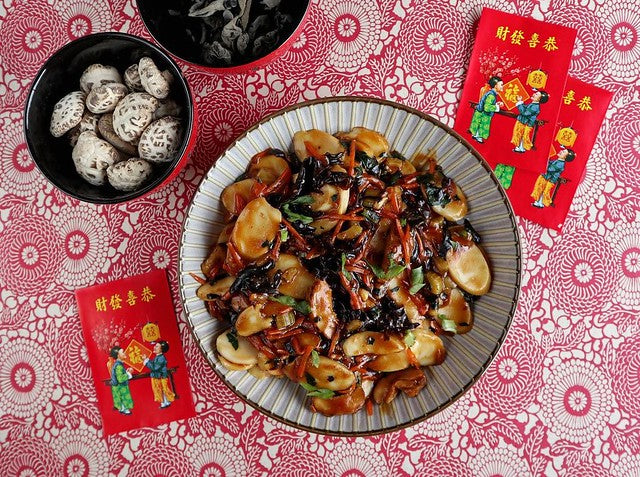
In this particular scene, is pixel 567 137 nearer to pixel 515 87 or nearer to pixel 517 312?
pixel 515 87

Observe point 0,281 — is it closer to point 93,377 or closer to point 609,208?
point 93,377

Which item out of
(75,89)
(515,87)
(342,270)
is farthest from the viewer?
(515,87)

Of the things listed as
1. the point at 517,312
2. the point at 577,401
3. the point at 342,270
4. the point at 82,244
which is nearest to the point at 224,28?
the point at 342,270

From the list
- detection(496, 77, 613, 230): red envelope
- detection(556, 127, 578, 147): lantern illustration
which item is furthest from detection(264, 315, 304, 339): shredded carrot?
detection(556, 127, 578, 147): lantern illustration

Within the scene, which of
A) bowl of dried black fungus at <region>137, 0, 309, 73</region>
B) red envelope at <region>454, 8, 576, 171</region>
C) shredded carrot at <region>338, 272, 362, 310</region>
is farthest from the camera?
red envelope at <region>454, 8, 576, 171</region>

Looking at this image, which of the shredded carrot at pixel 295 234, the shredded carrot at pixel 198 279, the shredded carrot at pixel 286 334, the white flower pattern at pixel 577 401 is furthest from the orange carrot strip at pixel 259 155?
the white flower pattern at pixel 577 401

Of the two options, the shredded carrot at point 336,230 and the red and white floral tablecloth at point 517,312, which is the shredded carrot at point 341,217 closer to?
the shredded carrot at point 336,230

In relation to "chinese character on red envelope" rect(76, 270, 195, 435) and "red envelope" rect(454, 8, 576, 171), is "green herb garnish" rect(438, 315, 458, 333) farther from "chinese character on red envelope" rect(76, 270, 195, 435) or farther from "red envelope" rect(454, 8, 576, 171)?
"chinese character on red envelope" rect(76, 270, 195, 435)
